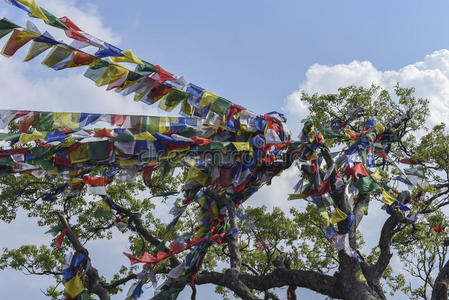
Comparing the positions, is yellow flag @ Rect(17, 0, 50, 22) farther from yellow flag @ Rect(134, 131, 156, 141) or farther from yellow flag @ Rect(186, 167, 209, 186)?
yellow flag @ Rect(186, 167, 209, 186)

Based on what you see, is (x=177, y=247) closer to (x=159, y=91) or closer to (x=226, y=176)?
(x=226, y=176)

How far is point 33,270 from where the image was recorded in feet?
32.1

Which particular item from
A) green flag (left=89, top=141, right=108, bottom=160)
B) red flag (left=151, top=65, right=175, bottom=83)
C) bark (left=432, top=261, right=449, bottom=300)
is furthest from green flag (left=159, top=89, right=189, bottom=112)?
bark (left=432, top=261, right=449, bottom=300)

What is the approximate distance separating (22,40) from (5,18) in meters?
0.26

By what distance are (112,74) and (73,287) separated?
110 inches

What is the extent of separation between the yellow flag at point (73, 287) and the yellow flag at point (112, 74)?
2.61 m

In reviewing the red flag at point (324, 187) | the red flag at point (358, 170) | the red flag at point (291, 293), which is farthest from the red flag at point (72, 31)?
the red flag at point (291, 293)

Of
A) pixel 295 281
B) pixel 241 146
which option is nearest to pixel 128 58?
pixel 241 146

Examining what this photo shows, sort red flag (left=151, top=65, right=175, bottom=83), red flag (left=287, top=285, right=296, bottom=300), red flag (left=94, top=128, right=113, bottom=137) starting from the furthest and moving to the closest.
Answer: red flag (left=287, top=285, right=296, bottom=300) < red flag (left=151, top=65, right=175, bottom=83) < red flag (left=94, top=128, right=113, bottom=137)

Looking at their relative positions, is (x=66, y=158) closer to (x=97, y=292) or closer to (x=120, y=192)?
(x=97, y=292)

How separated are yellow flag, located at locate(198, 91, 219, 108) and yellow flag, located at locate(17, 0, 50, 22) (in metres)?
1.86

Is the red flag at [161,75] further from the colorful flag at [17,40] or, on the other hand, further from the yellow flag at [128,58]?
the colorful flag at [17,40]

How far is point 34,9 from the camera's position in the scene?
12.9 feet

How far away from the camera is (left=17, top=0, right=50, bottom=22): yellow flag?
3908mm
